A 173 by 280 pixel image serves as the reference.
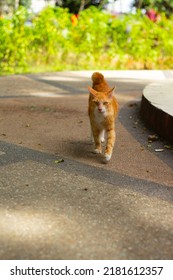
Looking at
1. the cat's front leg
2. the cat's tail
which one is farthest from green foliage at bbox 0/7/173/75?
the cat's front leg

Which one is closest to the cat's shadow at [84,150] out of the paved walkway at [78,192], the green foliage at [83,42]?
the paved walkway at [78,192]

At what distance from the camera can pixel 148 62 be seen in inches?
525

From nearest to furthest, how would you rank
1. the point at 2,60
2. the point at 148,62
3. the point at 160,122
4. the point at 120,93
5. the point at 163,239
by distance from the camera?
the point at 163,239 → the point at 160,122 → the point at 120,93 → the point at 2,60 → the point at 148,62

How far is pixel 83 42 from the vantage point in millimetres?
11680

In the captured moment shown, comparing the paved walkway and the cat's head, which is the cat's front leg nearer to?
the paved walkway

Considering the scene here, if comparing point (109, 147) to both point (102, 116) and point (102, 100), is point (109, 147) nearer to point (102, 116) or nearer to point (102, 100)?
point (102, 116)

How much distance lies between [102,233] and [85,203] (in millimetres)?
462

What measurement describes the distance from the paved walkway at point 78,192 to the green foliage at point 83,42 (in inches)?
187

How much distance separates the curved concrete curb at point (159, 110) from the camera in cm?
482

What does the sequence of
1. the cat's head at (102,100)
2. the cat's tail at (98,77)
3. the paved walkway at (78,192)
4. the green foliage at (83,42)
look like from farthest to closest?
the green foliage at (83,42)
the cat's tail at (98,77)
the cat's head at (102,100)
the paved walkway at (78,192)

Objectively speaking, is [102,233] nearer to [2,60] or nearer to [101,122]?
[101,122]

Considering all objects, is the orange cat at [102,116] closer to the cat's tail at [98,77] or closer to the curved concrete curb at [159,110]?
the cat's tail at [98,77]
